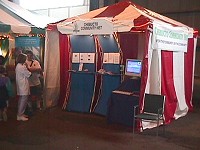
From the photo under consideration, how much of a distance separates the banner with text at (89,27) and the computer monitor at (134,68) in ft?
2.73

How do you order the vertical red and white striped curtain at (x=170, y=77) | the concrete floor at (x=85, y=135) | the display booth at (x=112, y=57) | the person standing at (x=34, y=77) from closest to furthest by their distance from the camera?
the concrete floor at (x=85, y=135), the vertical red and white striped curtain at (x=170, y=77), the display booth at (x=112, y=57), the person standing at (x=34, y=77)

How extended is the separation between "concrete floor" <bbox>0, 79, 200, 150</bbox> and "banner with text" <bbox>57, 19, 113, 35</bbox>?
5.99 ft

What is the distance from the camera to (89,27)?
5.74 m

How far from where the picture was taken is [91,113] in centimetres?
691

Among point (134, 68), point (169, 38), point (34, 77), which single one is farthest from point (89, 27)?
point (34, 77)

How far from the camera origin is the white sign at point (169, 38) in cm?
544

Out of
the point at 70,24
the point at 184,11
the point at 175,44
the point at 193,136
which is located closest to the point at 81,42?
the point at 70,24

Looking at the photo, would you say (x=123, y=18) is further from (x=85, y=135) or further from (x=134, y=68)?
(x=85, y=135)

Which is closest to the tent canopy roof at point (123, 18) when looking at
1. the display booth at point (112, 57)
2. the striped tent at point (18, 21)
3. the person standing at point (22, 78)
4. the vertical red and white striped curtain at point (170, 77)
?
the display booth at point (112, 57)

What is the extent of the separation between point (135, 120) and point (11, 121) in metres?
2.53

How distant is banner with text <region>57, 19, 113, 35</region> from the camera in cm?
549

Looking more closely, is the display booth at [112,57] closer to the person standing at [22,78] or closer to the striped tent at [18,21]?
the striped tent at [18,21]

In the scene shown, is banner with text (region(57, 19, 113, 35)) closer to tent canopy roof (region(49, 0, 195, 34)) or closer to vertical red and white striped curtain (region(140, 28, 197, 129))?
tent canopy roof (region(49, 0, 195, 34))

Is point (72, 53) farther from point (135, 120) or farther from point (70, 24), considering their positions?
point (135, 120)
